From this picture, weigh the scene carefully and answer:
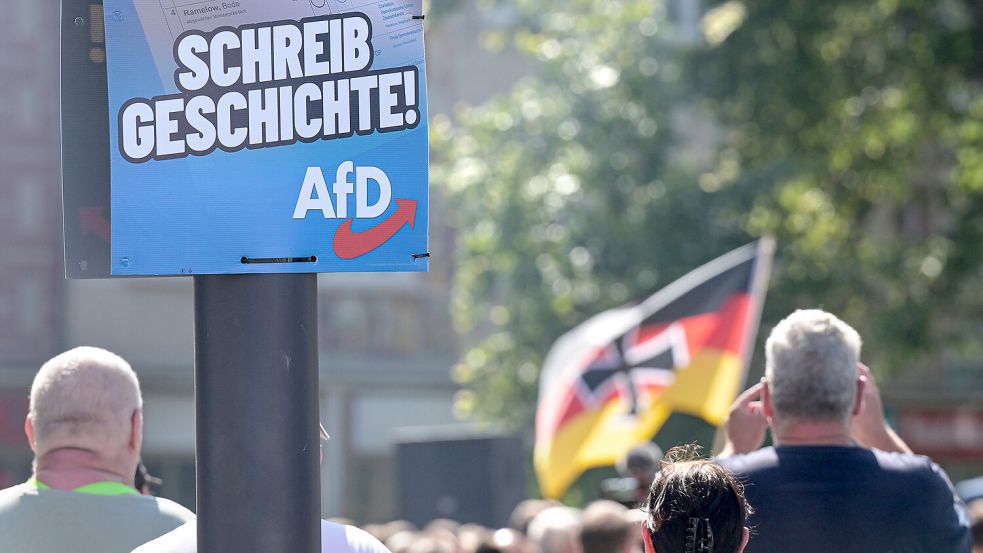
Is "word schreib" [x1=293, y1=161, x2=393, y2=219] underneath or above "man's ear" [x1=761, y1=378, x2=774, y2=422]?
above

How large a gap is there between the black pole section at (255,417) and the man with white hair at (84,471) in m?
1.05

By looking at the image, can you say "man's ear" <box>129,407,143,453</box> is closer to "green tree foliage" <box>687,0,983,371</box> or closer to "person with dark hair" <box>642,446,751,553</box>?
"person with dark hair" <box>642,446,751,553</box>

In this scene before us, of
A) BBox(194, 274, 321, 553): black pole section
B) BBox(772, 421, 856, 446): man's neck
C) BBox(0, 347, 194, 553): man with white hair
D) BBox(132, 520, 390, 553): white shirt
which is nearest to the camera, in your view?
BBox(194, 274, 321, 553): black pole section

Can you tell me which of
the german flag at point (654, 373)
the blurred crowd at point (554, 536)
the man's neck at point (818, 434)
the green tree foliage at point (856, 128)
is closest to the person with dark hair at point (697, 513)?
the blurred crowd at point (554, 536)

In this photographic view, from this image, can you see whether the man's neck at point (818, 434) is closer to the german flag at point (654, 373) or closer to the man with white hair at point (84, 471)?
the man with white hair at point (84, 471)

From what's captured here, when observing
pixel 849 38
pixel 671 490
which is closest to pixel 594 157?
pixel 849 38

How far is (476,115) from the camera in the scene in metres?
15.4

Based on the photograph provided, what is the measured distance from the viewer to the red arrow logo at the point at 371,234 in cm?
230

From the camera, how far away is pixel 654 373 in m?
9.82

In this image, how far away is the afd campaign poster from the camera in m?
2.30

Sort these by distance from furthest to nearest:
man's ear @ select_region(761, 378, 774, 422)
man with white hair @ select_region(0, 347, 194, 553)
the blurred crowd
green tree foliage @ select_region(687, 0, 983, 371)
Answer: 1. green tree foliage @ select_region(687, 0, 983, 371)
2. the blurred crowd
3. man's ear @ select_region(761, 378, 774, 422)
4. man with white hair @ select_region(0, 347, 194, 553)

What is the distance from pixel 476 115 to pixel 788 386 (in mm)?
12048

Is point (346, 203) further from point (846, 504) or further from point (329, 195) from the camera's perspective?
point (846, 504)

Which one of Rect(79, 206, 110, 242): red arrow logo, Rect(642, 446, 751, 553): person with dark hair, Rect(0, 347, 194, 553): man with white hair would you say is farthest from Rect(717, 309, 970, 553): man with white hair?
Rect(79, 206, 110, 242): red arrow logo
